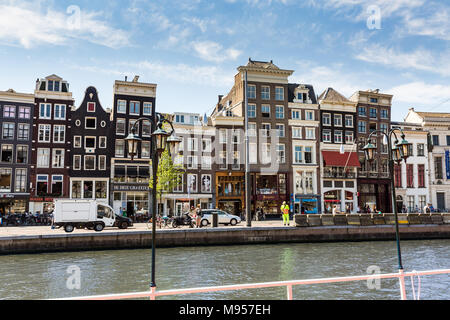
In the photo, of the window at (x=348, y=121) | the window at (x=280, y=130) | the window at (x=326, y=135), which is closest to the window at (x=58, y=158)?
the window at (x=280, y=130)

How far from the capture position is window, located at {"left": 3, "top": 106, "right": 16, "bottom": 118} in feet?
149

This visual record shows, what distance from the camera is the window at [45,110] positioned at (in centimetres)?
4694

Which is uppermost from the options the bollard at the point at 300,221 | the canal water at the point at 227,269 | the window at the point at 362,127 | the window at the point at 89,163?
the window at the point at 362,127

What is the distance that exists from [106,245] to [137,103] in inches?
1098

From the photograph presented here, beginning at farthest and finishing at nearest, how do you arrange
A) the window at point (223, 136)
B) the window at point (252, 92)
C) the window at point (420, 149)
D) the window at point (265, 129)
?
1. the window at point (420, 149)
2. the window at point (252, 92)
3. the window at point (265, 129)
4. the window at point (223, 136)

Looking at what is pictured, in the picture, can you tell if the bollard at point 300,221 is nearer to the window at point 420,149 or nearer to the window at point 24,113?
the window at point 24,113

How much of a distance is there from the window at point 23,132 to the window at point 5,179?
4.21 metres

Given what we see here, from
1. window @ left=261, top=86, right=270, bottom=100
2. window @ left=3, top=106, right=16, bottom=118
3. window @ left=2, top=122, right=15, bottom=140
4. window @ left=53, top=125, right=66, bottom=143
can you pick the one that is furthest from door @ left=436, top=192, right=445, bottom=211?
window @ left=3, top=106, right=16, bottom=118

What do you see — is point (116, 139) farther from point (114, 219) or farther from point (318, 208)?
point (318, 208)

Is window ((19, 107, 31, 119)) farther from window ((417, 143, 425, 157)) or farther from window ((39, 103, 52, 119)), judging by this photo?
window ((417, 143, 425, 157))

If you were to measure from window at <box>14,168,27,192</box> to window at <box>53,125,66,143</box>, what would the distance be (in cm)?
521

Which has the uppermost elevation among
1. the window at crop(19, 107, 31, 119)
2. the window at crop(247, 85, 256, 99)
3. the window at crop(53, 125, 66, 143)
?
the window at crop(247, 85, 256, 99)

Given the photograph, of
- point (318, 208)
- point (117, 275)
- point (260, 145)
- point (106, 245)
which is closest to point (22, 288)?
point (117, 275)

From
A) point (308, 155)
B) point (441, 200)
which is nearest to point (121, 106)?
point (308, 155)
